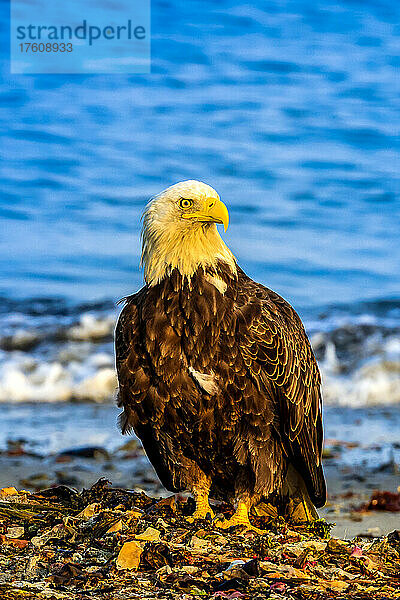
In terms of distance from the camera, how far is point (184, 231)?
5.00 metres

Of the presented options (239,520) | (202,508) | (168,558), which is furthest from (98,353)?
(168,558)

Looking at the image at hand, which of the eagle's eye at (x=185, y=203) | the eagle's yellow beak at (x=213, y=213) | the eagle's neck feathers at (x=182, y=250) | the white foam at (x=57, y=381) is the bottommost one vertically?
the white foam at (x=57, y=381)

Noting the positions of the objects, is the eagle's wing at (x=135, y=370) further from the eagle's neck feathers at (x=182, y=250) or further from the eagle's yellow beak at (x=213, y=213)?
the eagle's yellow beak at (x=213, y=213)

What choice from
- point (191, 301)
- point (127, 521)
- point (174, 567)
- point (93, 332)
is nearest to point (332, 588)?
point (174, 567)

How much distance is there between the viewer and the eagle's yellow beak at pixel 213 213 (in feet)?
16.0

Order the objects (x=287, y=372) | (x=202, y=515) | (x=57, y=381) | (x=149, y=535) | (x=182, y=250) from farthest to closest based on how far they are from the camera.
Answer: (x=57, y=381)
(x=202, y=515)
(x=287, y=372)
(x=182, y=250)
(x=149, y=535)

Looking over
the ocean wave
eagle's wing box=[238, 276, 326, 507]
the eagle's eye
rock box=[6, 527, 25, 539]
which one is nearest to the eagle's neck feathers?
the eagle's eye

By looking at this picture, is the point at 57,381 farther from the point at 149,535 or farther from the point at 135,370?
the point at 149,535

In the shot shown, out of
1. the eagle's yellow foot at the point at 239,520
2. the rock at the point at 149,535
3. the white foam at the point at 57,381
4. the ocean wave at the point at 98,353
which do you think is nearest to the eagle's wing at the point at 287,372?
the eagle's yellow foot at the point at 239,520

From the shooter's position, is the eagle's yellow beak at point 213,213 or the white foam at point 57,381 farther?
the white foam at point 57,381

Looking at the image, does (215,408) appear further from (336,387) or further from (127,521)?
(336,387)

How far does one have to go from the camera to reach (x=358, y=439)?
338 inches

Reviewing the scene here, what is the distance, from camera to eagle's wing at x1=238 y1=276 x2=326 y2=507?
4953 mm

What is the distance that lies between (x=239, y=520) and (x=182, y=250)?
146 centimetres
